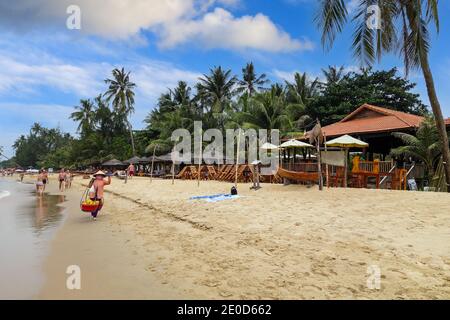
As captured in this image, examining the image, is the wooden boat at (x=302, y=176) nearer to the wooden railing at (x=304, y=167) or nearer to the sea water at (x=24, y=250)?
the wooden railing at (x=304, y=167)

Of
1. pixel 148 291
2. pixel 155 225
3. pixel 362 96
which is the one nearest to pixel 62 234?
pixel 155 225

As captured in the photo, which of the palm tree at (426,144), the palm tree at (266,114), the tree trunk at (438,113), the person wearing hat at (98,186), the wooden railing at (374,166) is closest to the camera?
the person wearing hat at (98,186)

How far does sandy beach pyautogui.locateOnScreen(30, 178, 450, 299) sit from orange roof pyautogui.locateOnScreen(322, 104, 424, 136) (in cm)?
751

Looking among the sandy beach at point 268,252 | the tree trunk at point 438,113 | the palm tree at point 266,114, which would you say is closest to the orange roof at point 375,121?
the tree trunk at point 438,113

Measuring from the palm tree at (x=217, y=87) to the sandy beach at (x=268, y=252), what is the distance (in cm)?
2943

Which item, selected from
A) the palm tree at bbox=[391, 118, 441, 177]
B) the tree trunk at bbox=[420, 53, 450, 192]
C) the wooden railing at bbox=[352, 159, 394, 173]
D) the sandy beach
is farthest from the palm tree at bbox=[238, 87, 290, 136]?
the sandy beach

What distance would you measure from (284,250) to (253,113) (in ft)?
70.3

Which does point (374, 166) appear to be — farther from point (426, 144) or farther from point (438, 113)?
point (438, 113)

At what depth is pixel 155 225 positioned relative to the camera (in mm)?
9289

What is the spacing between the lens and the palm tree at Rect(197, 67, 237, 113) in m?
38.6

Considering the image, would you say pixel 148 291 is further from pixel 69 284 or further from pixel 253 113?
pixel 253 113

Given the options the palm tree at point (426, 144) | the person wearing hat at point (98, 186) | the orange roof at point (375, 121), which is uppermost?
the orange roof at point (375, 121)

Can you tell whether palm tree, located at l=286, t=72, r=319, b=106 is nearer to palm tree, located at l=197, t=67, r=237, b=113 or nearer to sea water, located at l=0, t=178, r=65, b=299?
palm tree, located at l=197, t=67, r=237, b=113

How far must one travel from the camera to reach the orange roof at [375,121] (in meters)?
17.0
